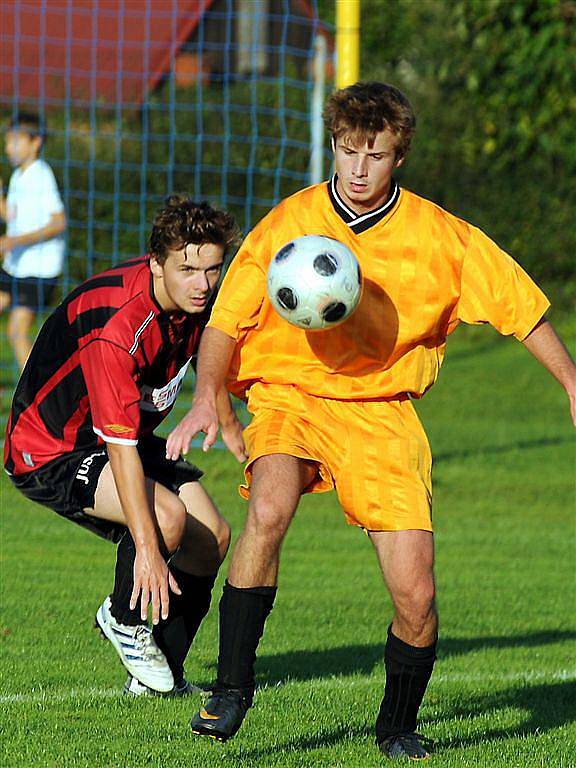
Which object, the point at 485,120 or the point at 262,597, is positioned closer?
the point at 262,597

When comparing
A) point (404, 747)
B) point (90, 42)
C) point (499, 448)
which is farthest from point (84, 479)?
point (90, 42)

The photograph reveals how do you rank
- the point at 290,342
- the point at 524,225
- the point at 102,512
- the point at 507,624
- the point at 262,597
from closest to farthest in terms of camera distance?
the point at 262,597, the point at 290,342, the point at 102,512, the point at 507,624, the point at 524,225

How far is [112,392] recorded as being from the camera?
4758 millimetres

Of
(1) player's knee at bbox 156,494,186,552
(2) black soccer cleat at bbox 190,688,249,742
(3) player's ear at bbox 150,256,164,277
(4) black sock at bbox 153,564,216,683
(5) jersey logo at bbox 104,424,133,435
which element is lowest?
(4) black sock at bbox 153,564,216,683

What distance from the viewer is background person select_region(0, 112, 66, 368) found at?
11.1 meters

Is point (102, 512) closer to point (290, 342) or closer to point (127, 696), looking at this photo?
point (127, 696)

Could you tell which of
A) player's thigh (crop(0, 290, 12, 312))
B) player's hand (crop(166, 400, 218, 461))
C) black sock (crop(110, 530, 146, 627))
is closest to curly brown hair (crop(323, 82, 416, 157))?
player's hand (crop(166, 400, 218, 461))

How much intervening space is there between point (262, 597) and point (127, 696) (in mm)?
1051

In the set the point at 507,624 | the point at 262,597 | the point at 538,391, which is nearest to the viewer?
the point at 262,597

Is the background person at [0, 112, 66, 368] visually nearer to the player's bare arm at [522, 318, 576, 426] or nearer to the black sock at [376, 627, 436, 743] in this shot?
the player's bare arm at [522, 318, 576, 426]

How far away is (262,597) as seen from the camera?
4371mm

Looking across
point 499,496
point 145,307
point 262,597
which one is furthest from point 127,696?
point 499,496

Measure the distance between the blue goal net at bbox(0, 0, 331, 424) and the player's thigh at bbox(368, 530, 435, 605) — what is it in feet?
29.3

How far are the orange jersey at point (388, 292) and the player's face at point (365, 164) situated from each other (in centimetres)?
11
